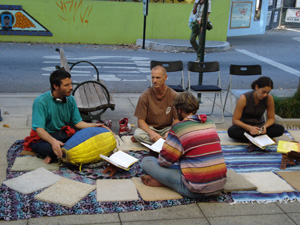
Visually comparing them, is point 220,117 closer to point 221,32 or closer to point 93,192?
point 93,192

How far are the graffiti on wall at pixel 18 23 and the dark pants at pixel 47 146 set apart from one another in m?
11.5

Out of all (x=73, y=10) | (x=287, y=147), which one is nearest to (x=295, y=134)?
(x=287, y=147)

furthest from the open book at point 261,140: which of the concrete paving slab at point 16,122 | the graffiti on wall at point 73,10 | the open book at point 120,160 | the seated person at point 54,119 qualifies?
the graffiti on wall at point 73,10

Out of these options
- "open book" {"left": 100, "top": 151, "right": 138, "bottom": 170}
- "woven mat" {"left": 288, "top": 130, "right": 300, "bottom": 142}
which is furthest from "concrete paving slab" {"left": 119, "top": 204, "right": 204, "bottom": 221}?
"woven mat" {"left": 288, "top": 130, "right": 300, "bottom": 142}

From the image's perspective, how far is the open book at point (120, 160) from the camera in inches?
188

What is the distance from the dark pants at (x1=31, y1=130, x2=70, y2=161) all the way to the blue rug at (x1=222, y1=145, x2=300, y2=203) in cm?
221

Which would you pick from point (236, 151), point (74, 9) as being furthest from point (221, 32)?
point (236, 151)

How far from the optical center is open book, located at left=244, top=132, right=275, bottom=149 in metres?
5.81

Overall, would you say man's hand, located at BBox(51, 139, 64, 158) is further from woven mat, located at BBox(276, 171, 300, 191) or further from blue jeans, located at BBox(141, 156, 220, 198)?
woven mat, located at BBox(276, 171, 300, 191)

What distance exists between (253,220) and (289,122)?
135 inches

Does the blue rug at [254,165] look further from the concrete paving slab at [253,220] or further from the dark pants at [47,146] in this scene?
the dark pants at [47,146]

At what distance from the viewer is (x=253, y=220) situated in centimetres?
404

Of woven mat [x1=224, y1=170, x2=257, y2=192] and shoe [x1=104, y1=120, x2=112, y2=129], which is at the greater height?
shoe [x1=104, y1=120, x2=112, y2=129]

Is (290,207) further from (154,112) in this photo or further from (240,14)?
(240,14)
